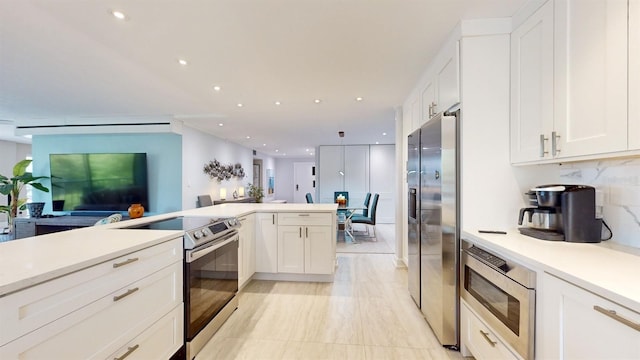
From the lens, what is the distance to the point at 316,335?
2.08 m

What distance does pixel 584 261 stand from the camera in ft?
3.67

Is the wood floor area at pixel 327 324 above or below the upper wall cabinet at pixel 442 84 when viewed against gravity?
below

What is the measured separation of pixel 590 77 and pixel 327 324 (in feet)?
7.69

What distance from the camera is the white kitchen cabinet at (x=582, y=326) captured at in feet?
2.62

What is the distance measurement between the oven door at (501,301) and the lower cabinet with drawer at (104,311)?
190 centimetres

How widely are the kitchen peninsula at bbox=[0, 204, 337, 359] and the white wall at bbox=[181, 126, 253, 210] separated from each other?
3.37 m

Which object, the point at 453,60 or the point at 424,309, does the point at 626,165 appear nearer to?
the point at 453,60

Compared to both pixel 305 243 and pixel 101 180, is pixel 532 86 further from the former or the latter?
pixel 101 180

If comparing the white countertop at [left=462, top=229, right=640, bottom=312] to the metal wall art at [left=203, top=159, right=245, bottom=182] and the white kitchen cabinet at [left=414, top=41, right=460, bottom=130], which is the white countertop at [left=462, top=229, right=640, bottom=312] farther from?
the metal wall art at [left=203, top=159, right=245, bottom=182]

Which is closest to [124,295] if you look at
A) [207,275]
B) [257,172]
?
[207,275]

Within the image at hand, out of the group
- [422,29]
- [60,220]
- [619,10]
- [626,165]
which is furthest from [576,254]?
[60,220]

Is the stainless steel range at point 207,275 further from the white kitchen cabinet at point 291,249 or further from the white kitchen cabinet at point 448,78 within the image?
the white kitchen cabinet at point 448,78

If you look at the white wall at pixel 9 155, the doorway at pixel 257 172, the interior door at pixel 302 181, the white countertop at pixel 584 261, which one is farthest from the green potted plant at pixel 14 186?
the interior door at pixel 302 181

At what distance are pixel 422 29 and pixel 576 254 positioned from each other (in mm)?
1735
